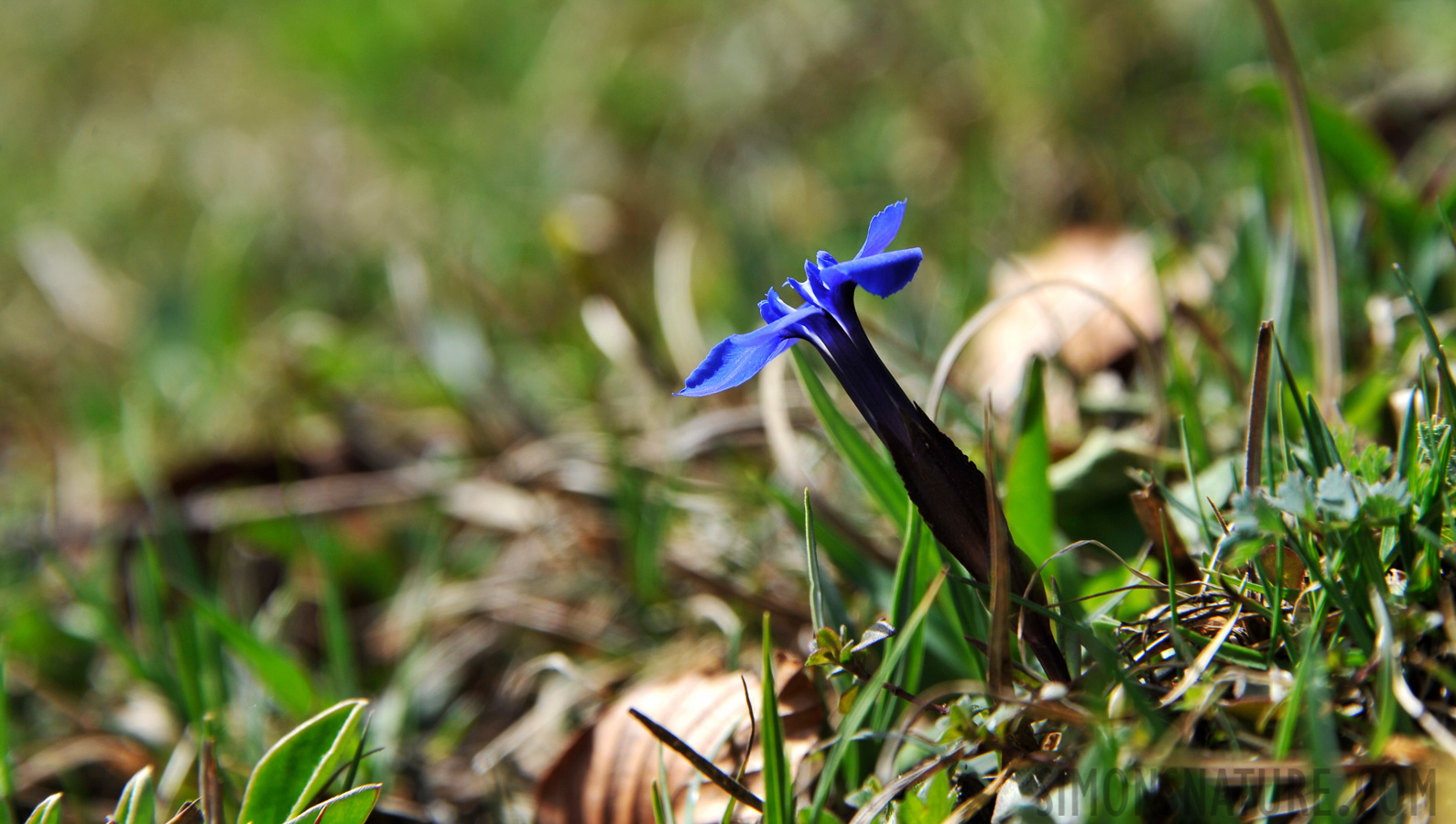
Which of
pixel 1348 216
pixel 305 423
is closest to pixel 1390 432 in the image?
pixel 1348 216

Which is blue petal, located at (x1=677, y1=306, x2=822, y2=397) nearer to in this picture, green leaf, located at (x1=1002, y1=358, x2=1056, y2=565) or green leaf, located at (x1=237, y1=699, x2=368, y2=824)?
green leaf, located at (x1=1002, y1=358, x2=1056, y2=565)

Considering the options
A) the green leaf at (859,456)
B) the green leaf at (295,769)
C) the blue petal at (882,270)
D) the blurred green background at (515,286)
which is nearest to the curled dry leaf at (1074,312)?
the blurred green background at (515,286)

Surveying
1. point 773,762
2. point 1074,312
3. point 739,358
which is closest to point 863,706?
point 773,762

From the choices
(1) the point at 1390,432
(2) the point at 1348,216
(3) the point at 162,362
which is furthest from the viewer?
(3) the point at 162,362

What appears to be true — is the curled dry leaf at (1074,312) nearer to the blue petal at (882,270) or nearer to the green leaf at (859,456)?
the green leaf at (859,456)

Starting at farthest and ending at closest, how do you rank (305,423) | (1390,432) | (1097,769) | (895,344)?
(305,423), (895,344), (1390,432), (1097,769)

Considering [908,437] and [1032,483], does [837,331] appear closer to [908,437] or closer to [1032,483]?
[908,437]

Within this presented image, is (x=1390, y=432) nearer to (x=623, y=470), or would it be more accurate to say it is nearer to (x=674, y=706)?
(x=674, y=706)
